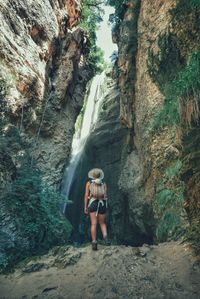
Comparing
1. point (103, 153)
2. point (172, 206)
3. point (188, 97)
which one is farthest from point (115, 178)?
point (188, 97)

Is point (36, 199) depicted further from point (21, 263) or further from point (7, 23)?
point (7, 23)

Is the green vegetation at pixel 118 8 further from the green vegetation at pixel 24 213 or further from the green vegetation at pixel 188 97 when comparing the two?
the green vegetation at pixel 188 97

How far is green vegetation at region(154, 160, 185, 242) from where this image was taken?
7.52 meters

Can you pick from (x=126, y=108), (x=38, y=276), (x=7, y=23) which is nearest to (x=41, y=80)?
(x=7, y=23)

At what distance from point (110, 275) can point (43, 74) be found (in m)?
8.93

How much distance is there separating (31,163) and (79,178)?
7396 millimetres

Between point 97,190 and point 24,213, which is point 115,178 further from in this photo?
point 97,190

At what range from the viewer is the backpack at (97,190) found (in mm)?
7676

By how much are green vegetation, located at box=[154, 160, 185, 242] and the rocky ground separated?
0.43 m

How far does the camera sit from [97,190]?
7703 mm

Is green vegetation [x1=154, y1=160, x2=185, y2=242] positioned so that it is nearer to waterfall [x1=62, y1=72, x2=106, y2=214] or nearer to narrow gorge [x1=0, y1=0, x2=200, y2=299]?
narrow gorge [x1=0, y1=0, x2=200, y2=299]

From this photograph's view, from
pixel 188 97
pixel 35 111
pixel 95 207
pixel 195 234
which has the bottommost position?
pixel 195 234

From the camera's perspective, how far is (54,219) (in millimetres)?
9070

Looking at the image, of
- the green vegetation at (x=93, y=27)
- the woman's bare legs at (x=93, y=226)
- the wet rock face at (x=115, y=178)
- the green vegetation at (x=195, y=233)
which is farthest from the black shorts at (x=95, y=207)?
the green vegetation at (x=93, y=27)
